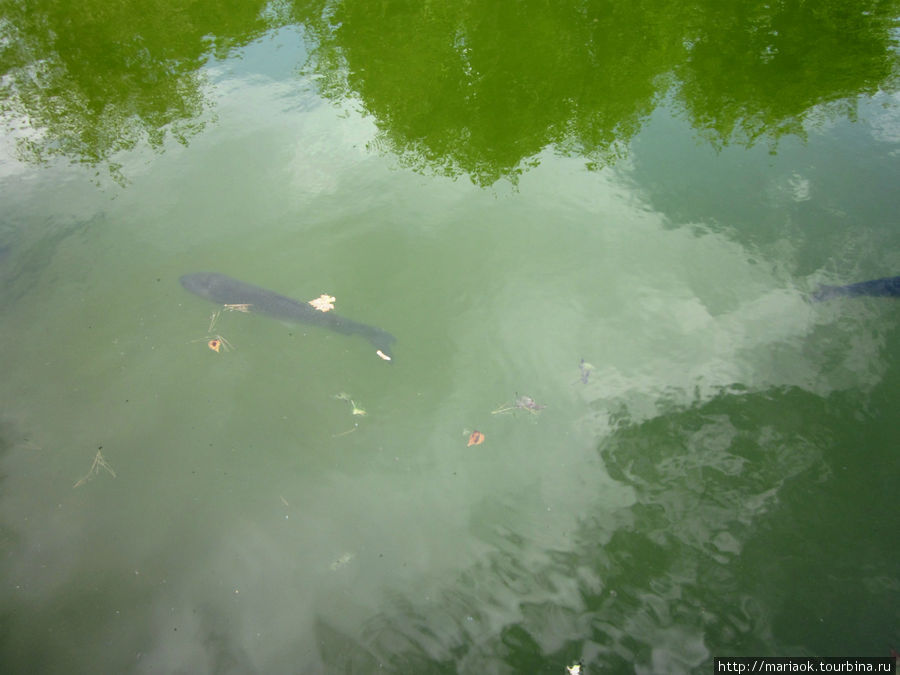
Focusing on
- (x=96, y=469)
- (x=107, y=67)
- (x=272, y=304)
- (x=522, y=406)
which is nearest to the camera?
(x=96, y=469)

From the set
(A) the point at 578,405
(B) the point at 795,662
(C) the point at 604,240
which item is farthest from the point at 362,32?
(B) the point at 795,662

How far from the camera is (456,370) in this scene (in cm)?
311

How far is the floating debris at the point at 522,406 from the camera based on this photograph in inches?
114

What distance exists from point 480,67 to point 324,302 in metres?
3.56

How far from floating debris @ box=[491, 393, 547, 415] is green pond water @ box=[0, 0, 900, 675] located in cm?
3

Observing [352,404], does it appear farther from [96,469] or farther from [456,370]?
[96,469]

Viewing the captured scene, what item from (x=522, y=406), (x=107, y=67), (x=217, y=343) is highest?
(x=107, y=67)

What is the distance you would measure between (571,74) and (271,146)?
3.23m

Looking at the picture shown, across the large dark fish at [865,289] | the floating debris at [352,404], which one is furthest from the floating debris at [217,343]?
the large dark fish at [865,289]

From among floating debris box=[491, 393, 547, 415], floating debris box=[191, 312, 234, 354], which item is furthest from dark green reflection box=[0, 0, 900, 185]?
floating debris box=[191, 312, 234, 354]

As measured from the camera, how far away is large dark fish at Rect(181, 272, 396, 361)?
327cm

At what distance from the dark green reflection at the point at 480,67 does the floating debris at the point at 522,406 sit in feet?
6.98

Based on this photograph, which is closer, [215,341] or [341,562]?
[341,562]

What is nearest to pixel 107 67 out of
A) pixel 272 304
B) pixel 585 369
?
pixel 272 304
